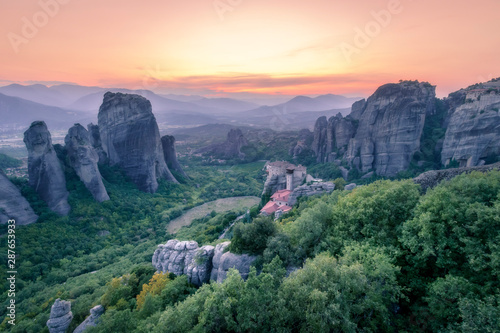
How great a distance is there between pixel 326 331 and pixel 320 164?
232 ft

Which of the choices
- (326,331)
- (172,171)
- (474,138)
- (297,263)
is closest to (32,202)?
(172,171)

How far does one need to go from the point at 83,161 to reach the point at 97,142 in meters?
19.2

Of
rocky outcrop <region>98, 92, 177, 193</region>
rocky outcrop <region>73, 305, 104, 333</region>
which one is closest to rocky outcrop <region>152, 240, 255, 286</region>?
rocky outcrop <region>73, 305, 104, 333</region>

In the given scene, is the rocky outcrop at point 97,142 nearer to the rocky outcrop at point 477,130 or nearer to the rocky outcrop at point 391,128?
the rocky outcrop at point 391,128

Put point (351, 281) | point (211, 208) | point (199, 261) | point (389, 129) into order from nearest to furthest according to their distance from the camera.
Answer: point (351, 281), point (199, 261), point (389, 129), point (211, 208)

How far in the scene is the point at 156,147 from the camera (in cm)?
6112

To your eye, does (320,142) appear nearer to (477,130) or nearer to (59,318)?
(477,130)

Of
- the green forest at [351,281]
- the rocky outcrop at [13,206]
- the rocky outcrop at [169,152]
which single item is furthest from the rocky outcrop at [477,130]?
the rocky outcrop at [13,206]

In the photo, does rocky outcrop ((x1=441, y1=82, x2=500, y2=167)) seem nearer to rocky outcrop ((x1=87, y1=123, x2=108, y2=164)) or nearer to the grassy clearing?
the grassy clearing

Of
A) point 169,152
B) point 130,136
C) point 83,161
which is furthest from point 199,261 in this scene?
point 169,152

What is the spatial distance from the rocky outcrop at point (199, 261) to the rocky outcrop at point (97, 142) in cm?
4286

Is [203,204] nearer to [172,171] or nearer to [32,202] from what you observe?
[172,171]

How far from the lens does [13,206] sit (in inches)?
1273

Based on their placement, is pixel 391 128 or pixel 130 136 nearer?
pixel 391 128
